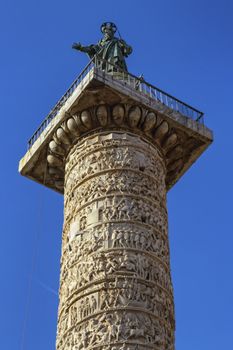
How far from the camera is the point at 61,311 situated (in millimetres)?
7469

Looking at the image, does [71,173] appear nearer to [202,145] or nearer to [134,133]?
[134,133]

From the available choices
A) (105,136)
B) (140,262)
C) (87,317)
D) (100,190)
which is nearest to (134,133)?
(105,136)

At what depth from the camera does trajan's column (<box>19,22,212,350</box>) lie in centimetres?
698

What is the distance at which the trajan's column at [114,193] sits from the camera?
6.98m

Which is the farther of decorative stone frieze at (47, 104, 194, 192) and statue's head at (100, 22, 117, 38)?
statue's head at (100, 22, 117, 38)

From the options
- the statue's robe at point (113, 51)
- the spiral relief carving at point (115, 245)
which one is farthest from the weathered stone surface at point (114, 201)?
the statue's robe at point (113, 51)

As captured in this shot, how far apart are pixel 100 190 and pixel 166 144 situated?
128cm

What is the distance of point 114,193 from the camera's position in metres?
7.76

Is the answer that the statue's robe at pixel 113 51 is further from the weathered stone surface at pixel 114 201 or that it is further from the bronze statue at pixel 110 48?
the weathered stone surface at pixel 114 201

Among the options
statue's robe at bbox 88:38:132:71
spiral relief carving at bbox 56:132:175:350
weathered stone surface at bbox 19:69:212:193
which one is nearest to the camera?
spiral relief carving at bbox 56:132:175:350

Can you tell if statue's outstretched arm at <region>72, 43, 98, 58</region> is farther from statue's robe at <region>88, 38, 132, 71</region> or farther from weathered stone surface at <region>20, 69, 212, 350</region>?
weathered stone surface at <region>20, 69, 212, 350</region>

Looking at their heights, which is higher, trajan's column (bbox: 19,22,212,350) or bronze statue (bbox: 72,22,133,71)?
bronze statue (bbox: 72,22,133,71)

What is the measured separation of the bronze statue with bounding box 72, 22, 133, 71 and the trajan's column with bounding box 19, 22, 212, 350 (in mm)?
45

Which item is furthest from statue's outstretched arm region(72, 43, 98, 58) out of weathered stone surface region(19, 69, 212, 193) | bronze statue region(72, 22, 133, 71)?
weathered stone surface region(19, 69, 212, 193)
